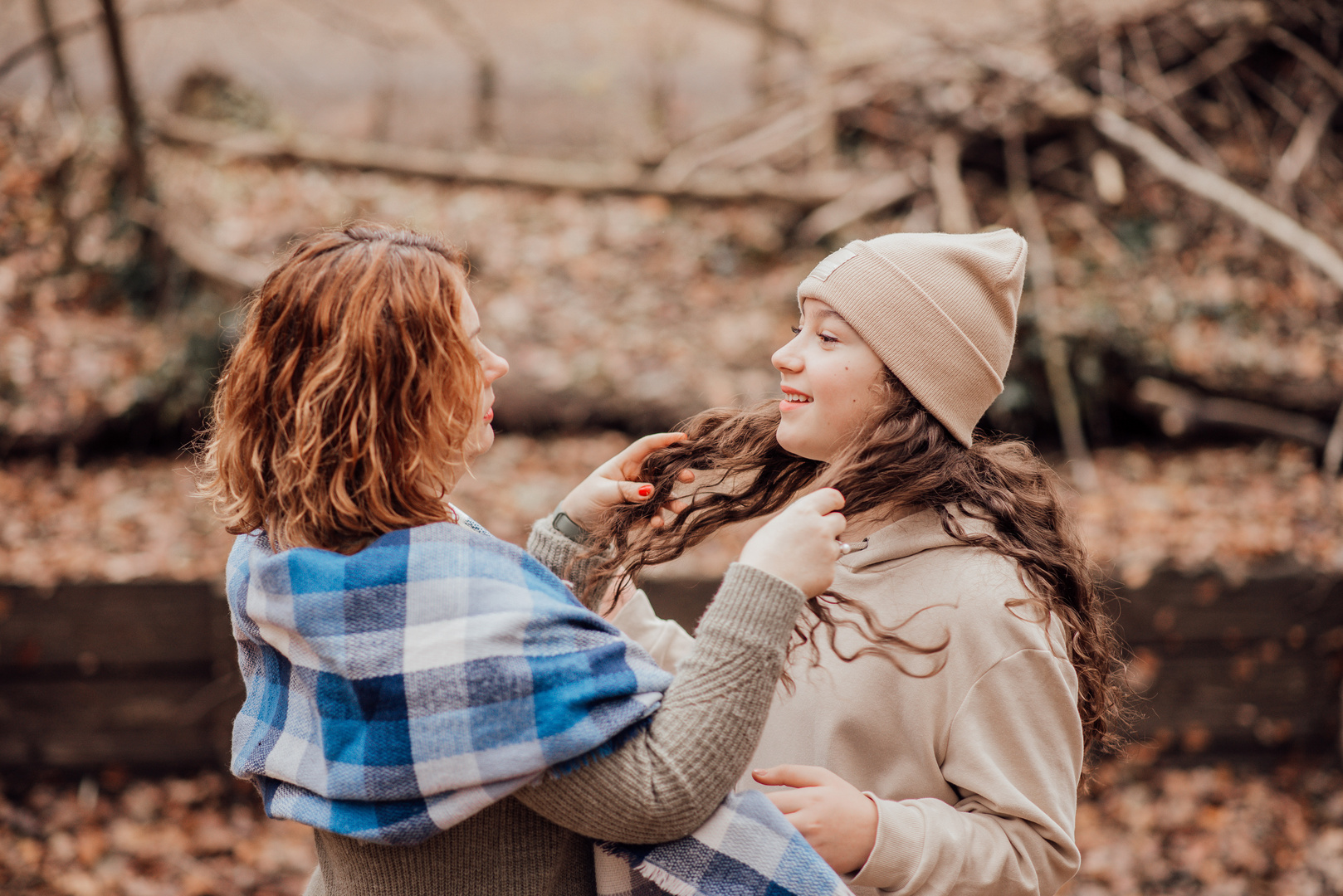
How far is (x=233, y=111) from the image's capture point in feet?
28.5

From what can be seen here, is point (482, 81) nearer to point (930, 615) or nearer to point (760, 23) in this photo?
point (760, 23)

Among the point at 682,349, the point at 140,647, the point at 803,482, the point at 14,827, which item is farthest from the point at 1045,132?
the point at 14,827

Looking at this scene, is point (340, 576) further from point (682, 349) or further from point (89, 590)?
point (682, 349)

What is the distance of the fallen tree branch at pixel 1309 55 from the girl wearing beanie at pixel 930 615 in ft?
18.5

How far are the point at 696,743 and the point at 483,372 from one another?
70 centimetres

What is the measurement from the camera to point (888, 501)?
5.42ft

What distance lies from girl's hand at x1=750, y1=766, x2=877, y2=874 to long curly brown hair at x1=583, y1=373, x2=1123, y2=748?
0.25 meters

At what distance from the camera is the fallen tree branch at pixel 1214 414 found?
5.55 meters

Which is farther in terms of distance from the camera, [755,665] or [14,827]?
[14,827]

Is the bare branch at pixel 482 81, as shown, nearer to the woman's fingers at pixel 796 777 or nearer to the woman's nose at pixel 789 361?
the woman's nose at pixel 789 361

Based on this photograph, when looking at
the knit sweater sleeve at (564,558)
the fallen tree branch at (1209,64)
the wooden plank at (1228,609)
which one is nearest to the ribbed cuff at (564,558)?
the knit sweater sleeve at (564,558)

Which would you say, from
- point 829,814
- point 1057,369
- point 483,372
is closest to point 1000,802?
point 829,814

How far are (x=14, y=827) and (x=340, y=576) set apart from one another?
12.7 feet

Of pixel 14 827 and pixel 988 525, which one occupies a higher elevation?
pixel 988 525
